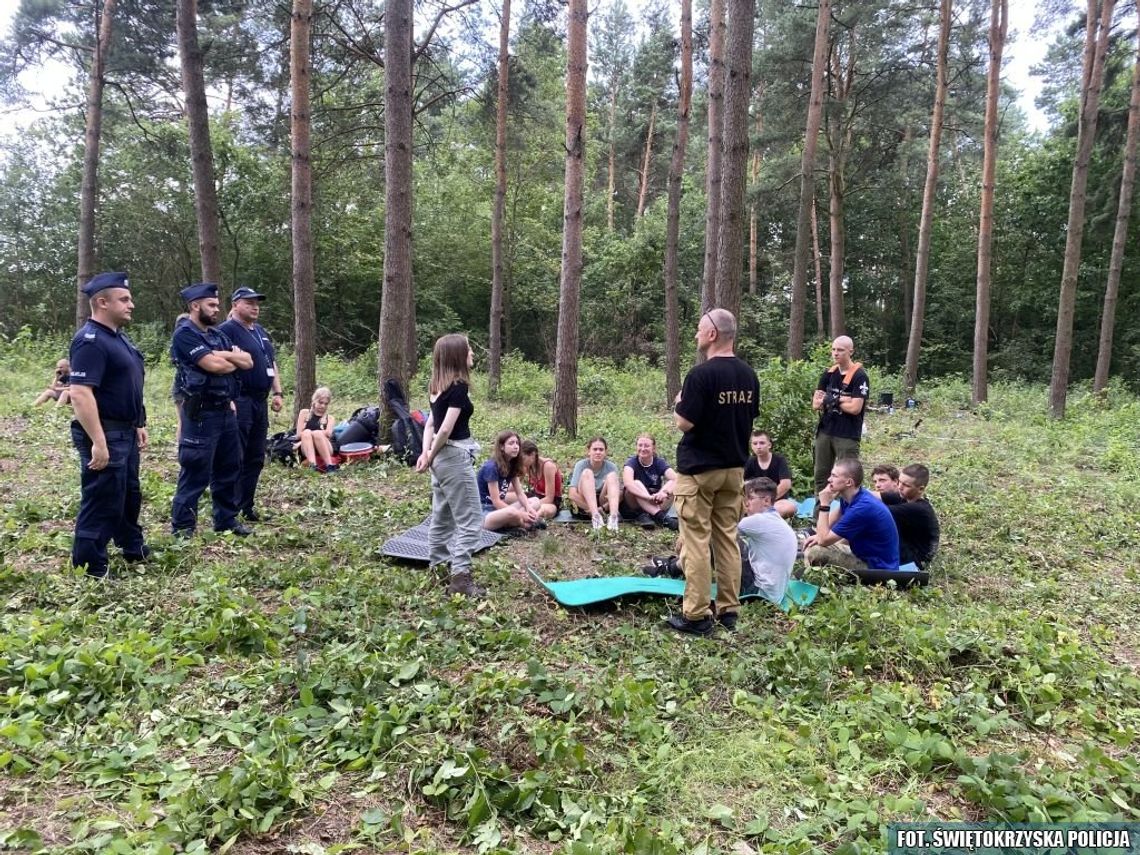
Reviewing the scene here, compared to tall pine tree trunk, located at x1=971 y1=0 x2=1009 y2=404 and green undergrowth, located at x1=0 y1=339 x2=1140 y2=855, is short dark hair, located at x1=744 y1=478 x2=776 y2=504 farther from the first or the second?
tall pine tree trunk, located at x1=971 y1=0 x2=1009 y2=404

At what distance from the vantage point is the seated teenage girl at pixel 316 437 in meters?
8.02

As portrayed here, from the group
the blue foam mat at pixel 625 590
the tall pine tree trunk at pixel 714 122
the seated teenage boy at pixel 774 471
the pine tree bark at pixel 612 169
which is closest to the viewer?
the blue foam mat at pixel 625 590

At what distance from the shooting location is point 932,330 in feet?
87.7

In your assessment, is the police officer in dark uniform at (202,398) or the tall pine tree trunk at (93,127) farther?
the tall pine tree trunk at (93,127)

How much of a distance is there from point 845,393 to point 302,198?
7393mm

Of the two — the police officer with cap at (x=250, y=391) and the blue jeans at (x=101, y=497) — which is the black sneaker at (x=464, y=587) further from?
the police officer with cap at (x=250, y=391)

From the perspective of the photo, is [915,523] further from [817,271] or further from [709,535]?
[817,271]

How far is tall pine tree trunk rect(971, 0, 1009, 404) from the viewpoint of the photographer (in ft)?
45.3

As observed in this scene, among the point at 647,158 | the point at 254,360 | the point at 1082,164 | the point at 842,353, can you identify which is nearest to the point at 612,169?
the point at 647,158

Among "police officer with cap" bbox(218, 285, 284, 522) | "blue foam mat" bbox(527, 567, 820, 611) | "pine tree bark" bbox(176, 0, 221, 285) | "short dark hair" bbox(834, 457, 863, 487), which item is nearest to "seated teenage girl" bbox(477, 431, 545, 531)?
"blue foam mat" bbox(527, 567, 820, 611)

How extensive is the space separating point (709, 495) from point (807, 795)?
189 cm

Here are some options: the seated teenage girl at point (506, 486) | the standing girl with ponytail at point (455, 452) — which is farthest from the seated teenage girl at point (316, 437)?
the standing girl with ponytail at point (455, 452)

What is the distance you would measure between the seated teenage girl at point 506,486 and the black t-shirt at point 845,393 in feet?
9.63

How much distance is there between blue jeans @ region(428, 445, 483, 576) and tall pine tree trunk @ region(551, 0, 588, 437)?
570 centimetres
